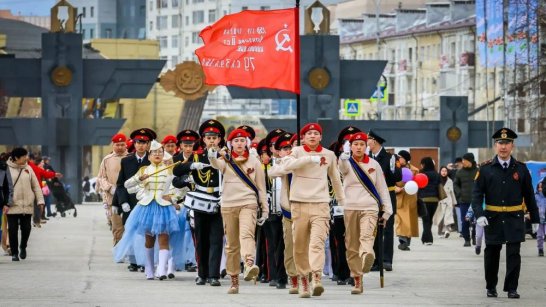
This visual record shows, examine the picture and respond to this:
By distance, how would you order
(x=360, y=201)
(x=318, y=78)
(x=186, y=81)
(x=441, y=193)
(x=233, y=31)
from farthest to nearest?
1. (x=186, y=81)
2. (x=318, y=78)
3. (x=441, y=193)
4. (x=233, y=31)
5. (x=360, y=201)

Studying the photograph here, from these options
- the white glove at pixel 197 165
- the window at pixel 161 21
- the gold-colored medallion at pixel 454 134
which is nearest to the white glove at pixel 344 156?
the white glove at pixel 197 165

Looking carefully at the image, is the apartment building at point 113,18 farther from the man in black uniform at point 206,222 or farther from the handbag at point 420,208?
the man in black uniform at point 206,222

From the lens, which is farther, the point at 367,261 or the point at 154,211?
the point at 154,211

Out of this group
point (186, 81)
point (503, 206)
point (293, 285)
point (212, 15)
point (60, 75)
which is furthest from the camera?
point (212, 15)

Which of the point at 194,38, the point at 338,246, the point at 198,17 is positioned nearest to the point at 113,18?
the point at 194,38

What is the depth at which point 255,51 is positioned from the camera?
23.5 metres

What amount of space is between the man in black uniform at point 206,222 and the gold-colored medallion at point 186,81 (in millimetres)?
34051

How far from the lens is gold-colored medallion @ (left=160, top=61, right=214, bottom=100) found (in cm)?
5466

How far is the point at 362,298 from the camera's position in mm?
18500

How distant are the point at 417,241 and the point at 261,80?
1121 cm

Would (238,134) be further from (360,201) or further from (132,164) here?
(132,164)

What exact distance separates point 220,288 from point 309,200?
1.96 m

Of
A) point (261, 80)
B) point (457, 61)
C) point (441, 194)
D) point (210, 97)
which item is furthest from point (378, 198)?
point (210, 97)

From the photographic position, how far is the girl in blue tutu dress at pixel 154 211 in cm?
2138
